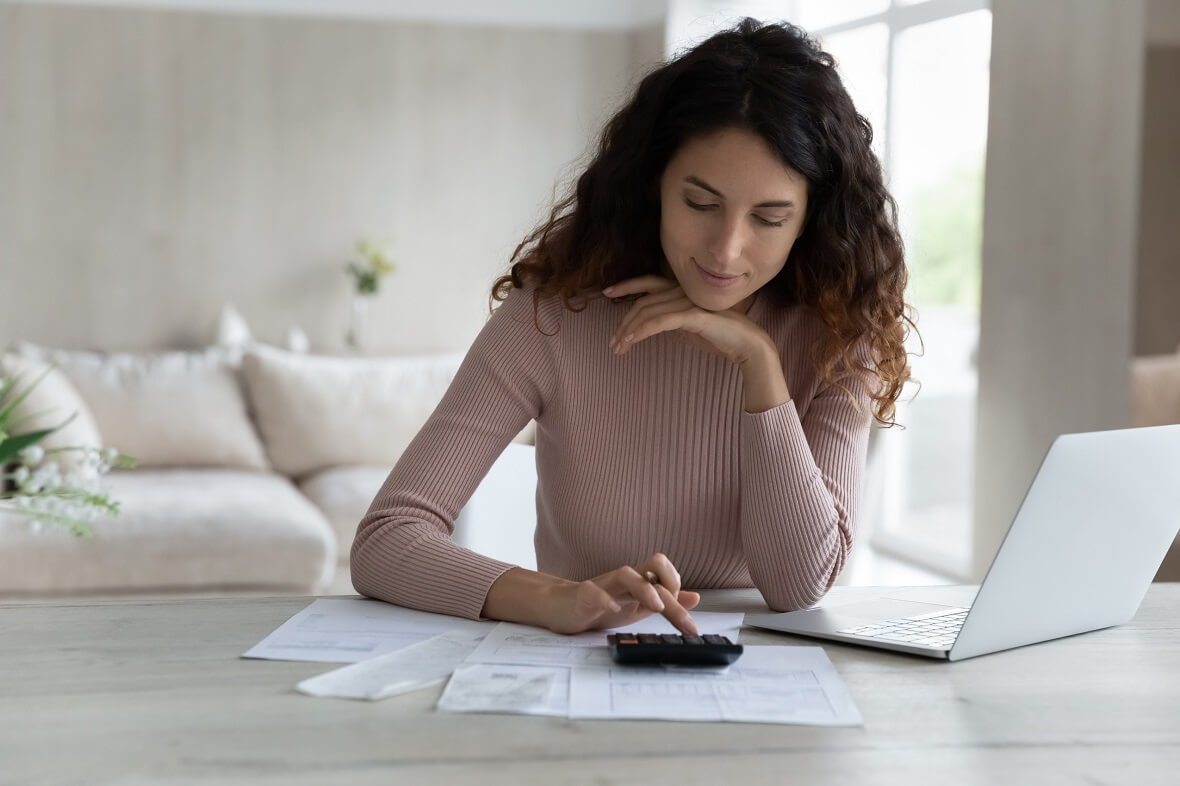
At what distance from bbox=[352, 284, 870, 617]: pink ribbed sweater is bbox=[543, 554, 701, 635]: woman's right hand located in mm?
212

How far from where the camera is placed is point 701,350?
169cm

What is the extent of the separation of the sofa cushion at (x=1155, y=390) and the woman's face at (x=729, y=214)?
5.78ft

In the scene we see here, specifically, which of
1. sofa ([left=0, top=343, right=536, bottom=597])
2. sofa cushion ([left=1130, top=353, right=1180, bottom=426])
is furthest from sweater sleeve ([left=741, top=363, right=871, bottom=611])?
sofa ([left=0, top=343, right=536, bottom=597])

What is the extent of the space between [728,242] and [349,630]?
0.64 m

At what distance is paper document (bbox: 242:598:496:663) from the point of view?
3.74 ft

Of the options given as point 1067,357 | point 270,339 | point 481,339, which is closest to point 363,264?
point 270,339

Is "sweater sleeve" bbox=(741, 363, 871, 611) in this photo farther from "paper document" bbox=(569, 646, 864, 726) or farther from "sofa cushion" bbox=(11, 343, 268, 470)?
"sofa cushion" bbox=(11, 343, 268, 470)

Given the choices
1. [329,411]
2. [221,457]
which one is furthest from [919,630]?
[221,457]

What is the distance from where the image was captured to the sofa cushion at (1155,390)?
293 centimetres

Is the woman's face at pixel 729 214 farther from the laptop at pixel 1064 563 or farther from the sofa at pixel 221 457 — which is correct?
the sofa at pixel 221 457

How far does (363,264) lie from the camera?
16.3 feet

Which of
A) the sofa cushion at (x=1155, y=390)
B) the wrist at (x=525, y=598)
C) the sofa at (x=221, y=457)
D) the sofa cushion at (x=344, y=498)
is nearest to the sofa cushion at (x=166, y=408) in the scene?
the sofa at (x=221, y=457)

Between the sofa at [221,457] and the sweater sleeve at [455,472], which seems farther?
the sofa at [221,457]

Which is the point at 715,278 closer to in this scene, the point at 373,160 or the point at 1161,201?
the point at 1161,201
